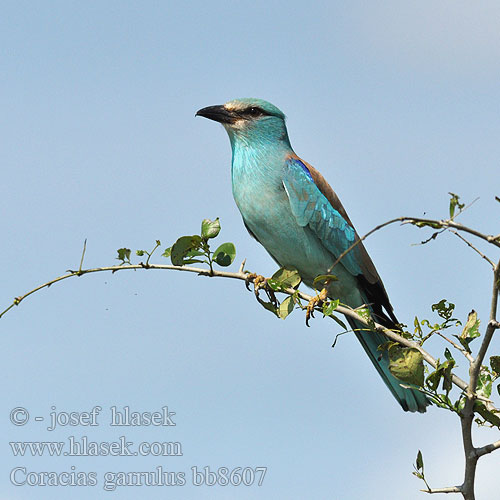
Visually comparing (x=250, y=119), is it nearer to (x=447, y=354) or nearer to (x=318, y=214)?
(x=318, y=214)

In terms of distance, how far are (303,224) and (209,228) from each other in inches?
82.5

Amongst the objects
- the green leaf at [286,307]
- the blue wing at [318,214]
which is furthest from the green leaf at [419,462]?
the blue wing at [318,214]

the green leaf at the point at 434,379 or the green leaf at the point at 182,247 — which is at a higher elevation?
the green leaf at the point at 182,247

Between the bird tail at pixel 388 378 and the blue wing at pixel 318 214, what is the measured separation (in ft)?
1.78

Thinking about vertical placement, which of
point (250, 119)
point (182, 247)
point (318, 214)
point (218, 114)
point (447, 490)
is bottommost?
point (447, 490)

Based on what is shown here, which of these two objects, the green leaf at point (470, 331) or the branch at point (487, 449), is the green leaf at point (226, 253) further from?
the branch at point (487, 449)

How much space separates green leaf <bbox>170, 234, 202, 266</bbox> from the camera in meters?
4.21

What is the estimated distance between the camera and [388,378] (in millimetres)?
6383

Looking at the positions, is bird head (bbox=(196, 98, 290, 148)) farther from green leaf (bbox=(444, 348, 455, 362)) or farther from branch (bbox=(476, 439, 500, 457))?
branch (bbox=(476, 439, 500, 457))

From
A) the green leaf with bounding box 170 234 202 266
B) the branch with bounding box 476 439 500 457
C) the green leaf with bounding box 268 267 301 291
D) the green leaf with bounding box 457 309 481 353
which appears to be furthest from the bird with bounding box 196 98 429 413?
the branch with bounding box 476 439 500 457

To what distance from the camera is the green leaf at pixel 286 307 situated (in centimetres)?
435

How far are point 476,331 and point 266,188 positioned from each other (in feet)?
9.49

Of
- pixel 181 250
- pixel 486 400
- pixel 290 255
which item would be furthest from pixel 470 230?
pixel 290 255

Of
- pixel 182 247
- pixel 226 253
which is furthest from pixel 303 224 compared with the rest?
pixel 182 247
